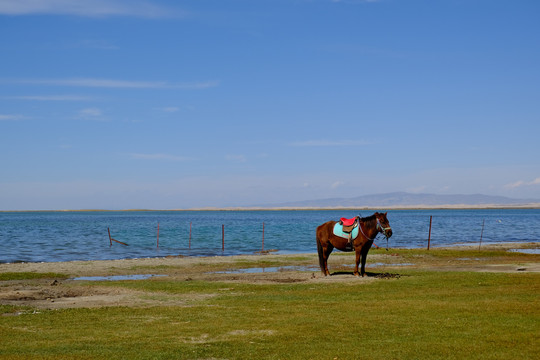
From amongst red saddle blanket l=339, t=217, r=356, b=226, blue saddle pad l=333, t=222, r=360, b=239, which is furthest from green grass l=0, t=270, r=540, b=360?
red saddle blanket l=339, t=217, r=356, b=226

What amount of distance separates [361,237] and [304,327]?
1344 cm

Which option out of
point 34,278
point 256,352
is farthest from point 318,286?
point 34,278

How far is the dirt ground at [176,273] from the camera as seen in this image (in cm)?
2122

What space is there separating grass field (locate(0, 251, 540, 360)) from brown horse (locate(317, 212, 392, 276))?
467 cm

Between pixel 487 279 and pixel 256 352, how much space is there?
49.6 feet

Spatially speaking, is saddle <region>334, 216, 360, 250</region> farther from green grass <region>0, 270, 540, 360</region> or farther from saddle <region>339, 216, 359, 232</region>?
green grass <region>0, 270, 540, 360</region>

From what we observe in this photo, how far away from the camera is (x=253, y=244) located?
68125 mm

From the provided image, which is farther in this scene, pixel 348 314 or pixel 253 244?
pixel 253 244

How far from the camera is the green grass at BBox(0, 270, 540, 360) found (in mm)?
12227

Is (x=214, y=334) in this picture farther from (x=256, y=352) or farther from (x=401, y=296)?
(x=401, y=296)

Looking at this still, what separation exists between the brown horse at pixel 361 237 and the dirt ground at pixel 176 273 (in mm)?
1114

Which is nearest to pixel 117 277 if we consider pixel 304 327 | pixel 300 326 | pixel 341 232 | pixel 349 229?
pixel 341 232

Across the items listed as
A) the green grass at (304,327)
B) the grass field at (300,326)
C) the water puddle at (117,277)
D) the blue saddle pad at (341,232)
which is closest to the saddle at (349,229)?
the blue saddle pad at (341,232)

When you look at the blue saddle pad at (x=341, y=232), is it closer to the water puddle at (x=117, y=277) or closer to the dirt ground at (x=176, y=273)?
the dirt ground at (x=176, y=273)
